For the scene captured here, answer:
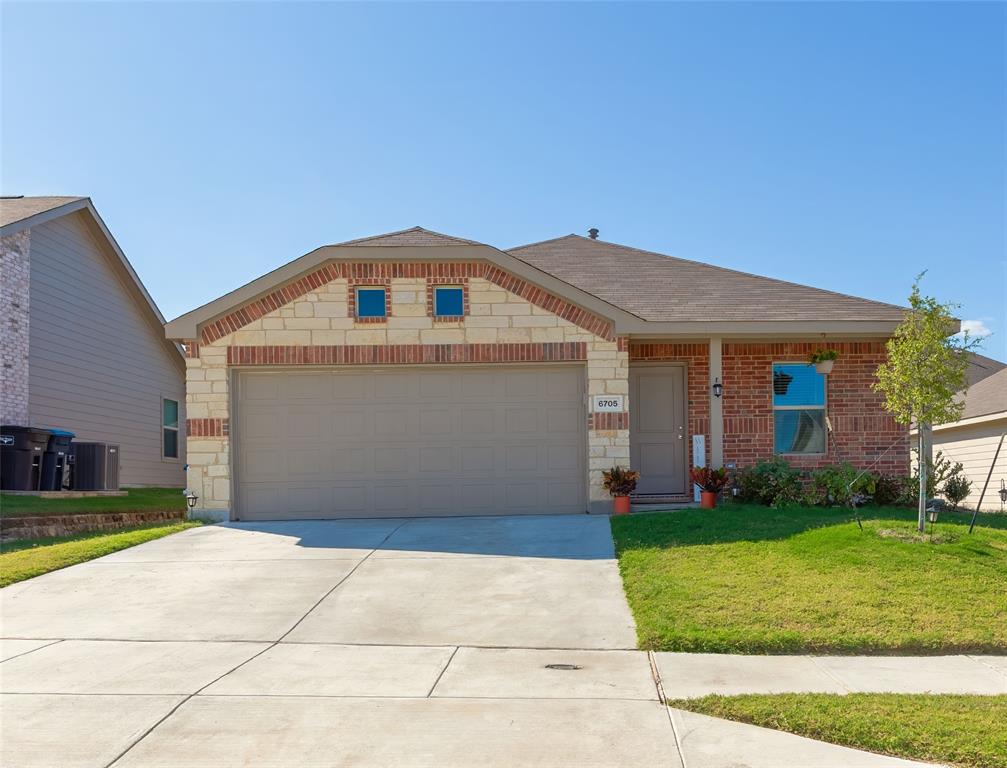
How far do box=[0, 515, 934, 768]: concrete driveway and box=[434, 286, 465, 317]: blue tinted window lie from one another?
4.00 meters

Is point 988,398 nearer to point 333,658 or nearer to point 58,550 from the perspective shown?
point 333,658

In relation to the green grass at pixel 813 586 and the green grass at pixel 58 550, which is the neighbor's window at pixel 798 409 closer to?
the green grass at pixel 813 586

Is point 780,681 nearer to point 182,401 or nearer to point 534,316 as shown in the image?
point 534,316

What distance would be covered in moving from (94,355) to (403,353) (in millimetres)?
9198

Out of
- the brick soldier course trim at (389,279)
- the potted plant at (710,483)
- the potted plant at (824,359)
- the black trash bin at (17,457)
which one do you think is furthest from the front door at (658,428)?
the black trash bin at (17,457)

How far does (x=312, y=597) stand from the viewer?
8719mm

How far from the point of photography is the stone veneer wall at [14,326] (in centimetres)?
1570

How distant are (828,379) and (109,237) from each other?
49.0 ft

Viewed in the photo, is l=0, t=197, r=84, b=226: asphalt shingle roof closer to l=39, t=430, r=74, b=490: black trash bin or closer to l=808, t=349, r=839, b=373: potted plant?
l=39, t=430, r=74, b=490: black trash bin

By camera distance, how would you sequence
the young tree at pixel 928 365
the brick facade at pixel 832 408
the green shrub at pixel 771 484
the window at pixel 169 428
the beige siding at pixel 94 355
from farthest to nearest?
the window at pixel 169 428 < the beige siding at pixel 94 355 < the brick facade at pixel 832 408 < the green shrub at pixel 771 484 < the young tree at pixel 928 365

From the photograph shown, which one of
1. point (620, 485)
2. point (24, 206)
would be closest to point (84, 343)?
point (24, 206)

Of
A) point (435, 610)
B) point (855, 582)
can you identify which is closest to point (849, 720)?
point (855, 582)

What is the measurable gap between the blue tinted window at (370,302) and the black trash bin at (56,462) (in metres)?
6.49

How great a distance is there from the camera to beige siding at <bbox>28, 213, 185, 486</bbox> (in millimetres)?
17188
